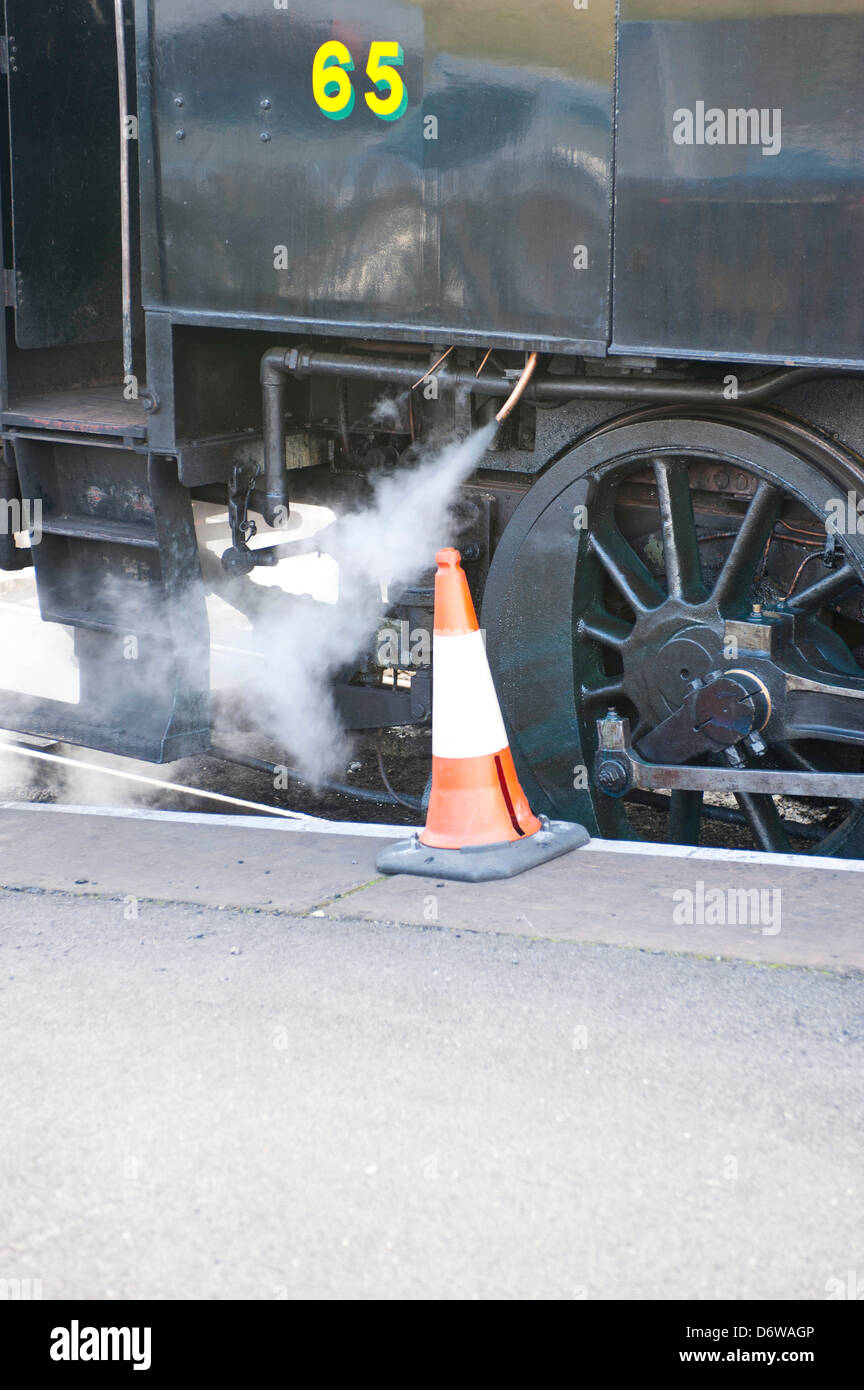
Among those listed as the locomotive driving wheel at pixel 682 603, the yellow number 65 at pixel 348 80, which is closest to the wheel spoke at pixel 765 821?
the locomotive driving wheel at pixel 682 603

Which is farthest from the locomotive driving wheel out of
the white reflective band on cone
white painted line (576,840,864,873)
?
the white reflective band on cone

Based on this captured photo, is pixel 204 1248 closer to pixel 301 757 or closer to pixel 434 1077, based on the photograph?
pixel 434 1077

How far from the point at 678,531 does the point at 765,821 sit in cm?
88

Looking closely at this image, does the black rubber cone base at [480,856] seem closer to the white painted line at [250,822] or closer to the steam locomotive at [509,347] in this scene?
A: the white painted line at [250,822]

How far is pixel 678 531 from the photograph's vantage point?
4121 mm

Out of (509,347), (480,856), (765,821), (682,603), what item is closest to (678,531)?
(682,603)

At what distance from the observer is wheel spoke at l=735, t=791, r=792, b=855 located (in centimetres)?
427

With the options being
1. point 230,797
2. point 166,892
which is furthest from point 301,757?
point 166,892

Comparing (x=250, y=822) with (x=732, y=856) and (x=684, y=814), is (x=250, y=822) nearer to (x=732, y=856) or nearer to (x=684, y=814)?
(x=684, y=814)


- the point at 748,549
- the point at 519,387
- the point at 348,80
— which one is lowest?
the point at 748,549

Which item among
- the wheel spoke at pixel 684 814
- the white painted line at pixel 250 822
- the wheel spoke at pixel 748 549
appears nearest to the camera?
the wheel spoke at pixel 748 549

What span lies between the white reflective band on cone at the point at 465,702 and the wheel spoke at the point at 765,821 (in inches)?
32.8

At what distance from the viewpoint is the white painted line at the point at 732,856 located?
368 centimetres

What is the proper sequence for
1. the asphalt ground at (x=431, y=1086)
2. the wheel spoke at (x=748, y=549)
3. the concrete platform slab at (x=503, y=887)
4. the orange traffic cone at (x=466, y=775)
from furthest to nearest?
the wheel spoke at (x=748, y=549)
the orange traffic cone at (x=466, y=775)
the concrete platform slab at (x=503, y=887)
the asphalt ground at (x=431, y=1086)
